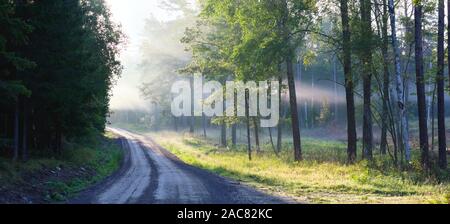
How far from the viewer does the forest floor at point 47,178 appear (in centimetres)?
1519

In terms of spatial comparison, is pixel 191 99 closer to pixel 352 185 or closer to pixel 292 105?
pixel 292 105

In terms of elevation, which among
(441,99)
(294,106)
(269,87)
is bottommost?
(294,106)

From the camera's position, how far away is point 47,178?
1922 cm

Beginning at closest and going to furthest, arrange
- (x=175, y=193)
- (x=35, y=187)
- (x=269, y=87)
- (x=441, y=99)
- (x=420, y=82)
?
(x=175, y=193) < (x=35, y=187) < (x=420, y=82) < (x=441, y=99) < (x=269, y=87)

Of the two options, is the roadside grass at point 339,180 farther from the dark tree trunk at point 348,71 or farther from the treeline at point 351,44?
the treeline at point 351,44

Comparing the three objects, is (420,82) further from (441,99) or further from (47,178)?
(47,178)

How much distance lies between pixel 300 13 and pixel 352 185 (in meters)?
10.1

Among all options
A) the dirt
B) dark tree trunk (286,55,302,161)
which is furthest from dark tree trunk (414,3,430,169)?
the dirt

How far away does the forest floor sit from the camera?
15188mm

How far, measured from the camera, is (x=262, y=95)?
34344 millimetres

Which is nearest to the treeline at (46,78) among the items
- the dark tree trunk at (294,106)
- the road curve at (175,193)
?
the road curve at (175,193)

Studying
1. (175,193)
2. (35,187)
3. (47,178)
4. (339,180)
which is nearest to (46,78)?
(47,178)
